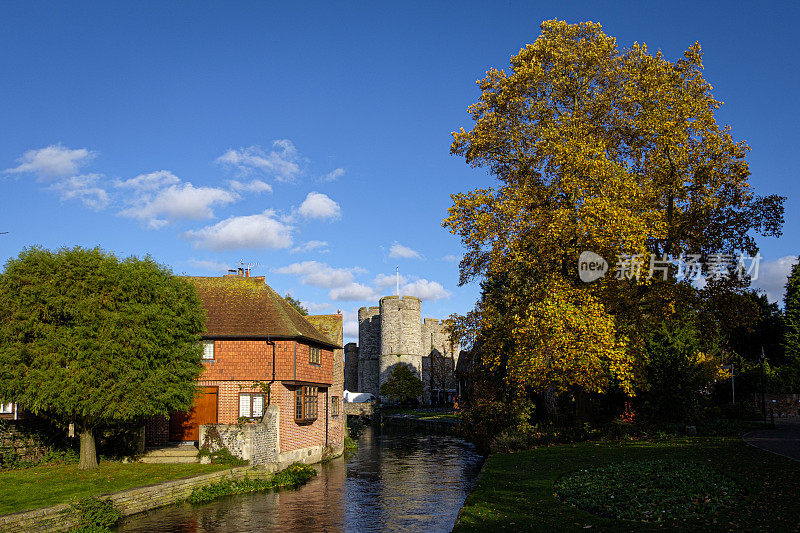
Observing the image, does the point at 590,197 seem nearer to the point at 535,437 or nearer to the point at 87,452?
the point at 535,437

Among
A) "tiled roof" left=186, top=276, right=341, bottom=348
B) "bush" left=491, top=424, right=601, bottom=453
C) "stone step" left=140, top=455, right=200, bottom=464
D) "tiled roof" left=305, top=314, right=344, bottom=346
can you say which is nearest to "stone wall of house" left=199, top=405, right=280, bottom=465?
"stone step" left=140, top=455, right=200, bottom=464

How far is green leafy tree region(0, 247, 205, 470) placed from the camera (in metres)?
20.5

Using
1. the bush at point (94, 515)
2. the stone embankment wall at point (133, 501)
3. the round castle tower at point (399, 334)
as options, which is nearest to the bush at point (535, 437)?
the stone embankment wall at point (133, 501)

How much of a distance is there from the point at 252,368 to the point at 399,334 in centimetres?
6090

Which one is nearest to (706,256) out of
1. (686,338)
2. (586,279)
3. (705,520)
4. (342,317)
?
(586,279)

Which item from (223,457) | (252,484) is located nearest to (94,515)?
(252,484)

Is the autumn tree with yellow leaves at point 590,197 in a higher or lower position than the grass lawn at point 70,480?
higher

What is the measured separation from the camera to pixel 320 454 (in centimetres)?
3266

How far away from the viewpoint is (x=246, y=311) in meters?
30.4

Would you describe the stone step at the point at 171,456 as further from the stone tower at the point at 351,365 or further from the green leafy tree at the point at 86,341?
the stone tower at the point at 351,365

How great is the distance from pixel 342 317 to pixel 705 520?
2946 cm

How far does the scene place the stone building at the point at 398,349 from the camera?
3489 inches

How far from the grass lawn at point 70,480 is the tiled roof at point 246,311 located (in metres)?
6.81

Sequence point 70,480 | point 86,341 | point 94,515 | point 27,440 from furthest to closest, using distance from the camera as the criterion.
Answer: point 27,440, point 86,341, point 70,480, point 94,515
